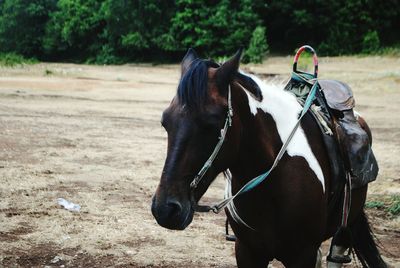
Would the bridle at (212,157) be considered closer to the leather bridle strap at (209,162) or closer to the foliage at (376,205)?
the leather bridle strap at (209,162)

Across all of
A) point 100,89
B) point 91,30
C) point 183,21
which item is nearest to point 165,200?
point 100,89

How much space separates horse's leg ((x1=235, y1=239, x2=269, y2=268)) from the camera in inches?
111

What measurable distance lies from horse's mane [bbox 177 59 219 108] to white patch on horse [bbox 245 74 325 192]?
0.44m

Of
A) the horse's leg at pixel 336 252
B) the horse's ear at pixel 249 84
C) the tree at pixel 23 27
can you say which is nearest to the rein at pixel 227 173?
the horse's ear at pixel 249 84

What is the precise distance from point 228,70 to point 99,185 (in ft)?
16.6

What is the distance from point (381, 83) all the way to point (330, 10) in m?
16.8

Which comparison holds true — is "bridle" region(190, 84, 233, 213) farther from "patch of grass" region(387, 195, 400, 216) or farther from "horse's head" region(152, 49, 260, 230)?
"patch of grass" region(387, 195, 400, 216)

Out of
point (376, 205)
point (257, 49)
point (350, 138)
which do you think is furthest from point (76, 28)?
point (350, 138)

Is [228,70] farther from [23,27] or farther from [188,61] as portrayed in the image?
[23,27]

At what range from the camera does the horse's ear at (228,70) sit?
2.21m

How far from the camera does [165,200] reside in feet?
7.02

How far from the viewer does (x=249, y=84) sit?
253 centimetres

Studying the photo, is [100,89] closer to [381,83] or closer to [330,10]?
[381,83]

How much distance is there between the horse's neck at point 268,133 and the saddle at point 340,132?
25 cm
